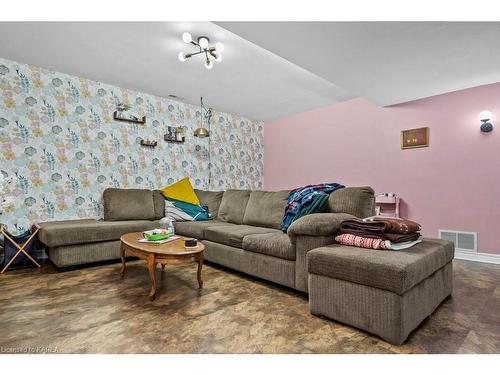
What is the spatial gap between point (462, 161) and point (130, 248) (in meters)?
4.11

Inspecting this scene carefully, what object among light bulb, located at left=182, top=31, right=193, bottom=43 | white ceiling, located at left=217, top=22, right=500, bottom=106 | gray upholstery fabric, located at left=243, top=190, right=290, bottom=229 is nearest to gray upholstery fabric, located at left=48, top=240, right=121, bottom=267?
gray upholstery fabric, located at left=243, top=190, right=290, bottom=229

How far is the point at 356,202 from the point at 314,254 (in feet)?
2.76

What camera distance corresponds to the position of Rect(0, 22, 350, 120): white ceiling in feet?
8.67

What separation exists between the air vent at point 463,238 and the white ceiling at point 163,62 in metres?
2.51

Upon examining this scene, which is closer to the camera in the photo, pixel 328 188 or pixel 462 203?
pixel 328 188

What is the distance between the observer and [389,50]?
2629mm

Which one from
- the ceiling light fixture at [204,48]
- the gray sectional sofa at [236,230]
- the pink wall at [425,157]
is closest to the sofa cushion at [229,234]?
the gray sectional sofa at [236,230]

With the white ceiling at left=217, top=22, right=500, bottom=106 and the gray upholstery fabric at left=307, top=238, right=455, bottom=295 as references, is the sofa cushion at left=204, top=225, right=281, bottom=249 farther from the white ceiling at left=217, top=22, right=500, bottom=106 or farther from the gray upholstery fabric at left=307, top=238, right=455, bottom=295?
the white ceiling at left=217, top=22, right=500, bottom=106

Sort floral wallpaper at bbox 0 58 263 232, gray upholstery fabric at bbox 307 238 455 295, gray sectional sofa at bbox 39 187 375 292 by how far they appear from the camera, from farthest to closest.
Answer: floral wallpaper at bbox 0 58 263 232 < gray sectional sofa at bbox 39 187 375 292 < gray upholstery fabric at bbox 307 238 455 295

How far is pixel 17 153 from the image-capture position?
10.9 ft

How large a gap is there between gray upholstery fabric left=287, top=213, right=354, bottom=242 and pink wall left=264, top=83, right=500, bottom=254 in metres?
2.44

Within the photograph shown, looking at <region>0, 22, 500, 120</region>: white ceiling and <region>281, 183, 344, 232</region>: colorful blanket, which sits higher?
<region>0, 22, 500, 120</region>: white ceiling

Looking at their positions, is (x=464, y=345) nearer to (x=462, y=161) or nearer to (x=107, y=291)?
(x=107, y=291)
